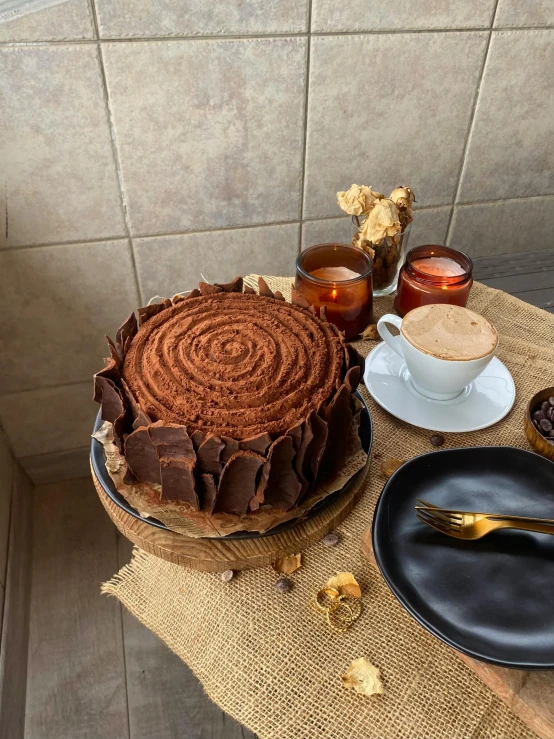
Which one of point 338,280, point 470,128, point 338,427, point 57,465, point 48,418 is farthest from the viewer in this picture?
point 57,465

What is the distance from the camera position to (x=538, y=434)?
725mm

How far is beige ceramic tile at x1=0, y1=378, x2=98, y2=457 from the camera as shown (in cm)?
150

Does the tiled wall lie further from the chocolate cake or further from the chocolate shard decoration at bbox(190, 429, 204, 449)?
the chocolate shard decoration at bbox(190, 429, 204, 449)

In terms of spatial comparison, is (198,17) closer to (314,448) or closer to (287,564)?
(314,448)

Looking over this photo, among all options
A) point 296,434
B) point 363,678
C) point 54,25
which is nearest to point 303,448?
point 296,434

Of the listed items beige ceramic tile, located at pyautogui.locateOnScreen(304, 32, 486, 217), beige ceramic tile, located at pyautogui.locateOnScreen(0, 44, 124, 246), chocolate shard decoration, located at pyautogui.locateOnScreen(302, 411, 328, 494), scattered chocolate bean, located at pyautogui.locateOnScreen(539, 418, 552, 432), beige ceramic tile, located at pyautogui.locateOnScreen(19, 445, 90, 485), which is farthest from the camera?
beige ceramic tile, located at pyautogui.locateOnScreen(19, 445, 90, 485)

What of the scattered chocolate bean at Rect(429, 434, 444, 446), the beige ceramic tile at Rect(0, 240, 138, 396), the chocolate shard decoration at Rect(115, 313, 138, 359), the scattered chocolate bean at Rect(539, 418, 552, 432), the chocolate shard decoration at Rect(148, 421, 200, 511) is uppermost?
the chocolate shard decoration at Rect(115, 313, 138, 359)

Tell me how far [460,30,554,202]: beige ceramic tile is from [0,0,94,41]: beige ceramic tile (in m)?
0.82

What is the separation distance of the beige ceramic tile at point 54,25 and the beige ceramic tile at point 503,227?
92 cm

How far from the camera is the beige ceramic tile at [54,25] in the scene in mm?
1006

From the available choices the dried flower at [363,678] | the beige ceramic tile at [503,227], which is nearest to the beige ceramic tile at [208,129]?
the beige ceramic tile at [503,227]

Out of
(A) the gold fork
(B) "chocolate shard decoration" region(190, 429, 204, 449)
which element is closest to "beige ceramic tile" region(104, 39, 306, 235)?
(B) "chocolate shard decoration" region(190, 429, 204, 449)

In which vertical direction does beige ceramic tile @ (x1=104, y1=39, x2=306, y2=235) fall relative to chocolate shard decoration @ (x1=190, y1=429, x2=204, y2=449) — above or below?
above

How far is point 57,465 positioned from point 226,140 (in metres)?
1.05
